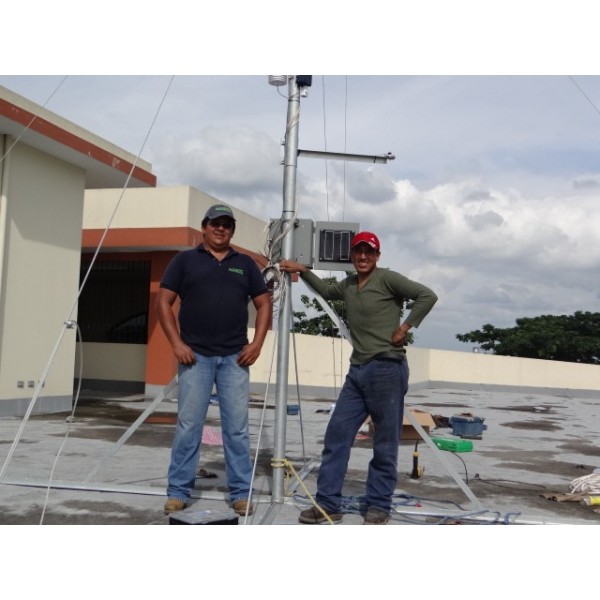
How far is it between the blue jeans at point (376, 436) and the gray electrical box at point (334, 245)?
0.75m

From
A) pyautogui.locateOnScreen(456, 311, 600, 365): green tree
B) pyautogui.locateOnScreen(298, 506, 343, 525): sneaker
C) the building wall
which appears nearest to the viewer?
pyautogui.locateOnScreen(298, 506, 343, 525): sneaker

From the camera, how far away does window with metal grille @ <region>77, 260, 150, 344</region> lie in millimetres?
15523

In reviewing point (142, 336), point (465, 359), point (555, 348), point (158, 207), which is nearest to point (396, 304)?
point (158, 207)

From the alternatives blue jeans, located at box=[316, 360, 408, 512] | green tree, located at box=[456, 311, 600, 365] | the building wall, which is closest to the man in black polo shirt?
blue jeans, located at box=[316, 360, 408, 512]

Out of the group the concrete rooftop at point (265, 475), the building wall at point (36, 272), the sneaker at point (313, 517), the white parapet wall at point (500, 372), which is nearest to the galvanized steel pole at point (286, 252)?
the concrete rooftop at point (265, 475)

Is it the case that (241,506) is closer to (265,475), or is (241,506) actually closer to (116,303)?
(265,475)

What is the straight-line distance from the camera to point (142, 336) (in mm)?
15414

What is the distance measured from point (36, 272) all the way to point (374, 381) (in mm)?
7552

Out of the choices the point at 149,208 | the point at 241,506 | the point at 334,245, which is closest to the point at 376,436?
the point at 241,506

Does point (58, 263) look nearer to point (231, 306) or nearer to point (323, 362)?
point (231, 306)

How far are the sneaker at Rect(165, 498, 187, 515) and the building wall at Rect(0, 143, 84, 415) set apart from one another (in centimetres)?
558

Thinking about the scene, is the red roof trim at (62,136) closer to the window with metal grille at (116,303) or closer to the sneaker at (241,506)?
the window with metal grille at (116,303)

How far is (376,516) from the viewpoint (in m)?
3.93

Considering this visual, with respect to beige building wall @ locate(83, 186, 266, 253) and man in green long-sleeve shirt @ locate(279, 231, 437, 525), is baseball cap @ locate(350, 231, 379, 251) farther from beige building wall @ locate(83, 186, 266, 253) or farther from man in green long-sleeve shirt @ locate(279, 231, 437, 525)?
beige building wall @ locate(83, 186, 266, 253)
